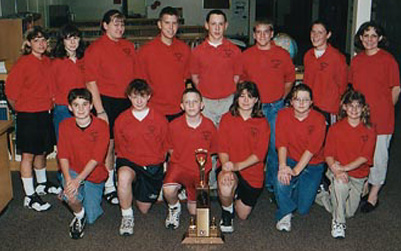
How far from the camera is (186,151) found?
3.79 meters

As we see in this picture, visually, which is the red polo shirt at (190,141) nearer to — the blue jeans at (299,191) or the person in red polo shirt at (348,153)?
the blue jeans at (299,191)

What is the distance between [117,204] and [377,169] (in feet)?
6.17

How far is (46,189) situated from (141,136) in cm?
110

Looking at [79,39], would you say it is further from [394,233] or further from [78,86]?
[394,233]

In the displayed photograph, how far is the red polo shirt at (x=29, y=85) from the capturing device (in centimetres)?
394

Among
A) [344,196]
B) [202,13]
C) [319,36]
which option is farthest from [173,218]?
[202,13]

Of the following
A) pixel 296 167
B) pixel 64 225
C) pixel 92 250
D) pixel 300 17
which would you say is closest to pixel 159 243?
pixel 92 250

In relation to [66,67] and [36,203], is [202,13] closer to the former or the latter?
[66,67]

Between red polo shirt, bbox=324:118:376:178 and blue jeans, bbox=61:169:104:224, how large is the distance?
1.54 meters

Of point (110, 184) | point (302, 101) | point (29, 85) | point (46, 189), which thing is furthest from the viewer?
point (46, 189)

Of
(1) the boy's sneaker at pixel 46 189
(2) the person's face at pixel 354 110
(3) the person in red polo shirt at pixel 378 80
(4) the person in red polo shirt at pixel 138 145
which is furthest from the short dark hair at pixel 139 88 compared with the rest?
(3) the person in red polo shirt at pixel 378 80

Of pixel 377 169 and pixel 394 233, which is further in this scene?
pixel 377 169

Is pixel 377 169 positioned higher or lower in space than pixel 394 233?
higher

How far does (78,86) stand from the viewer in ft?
13.4
